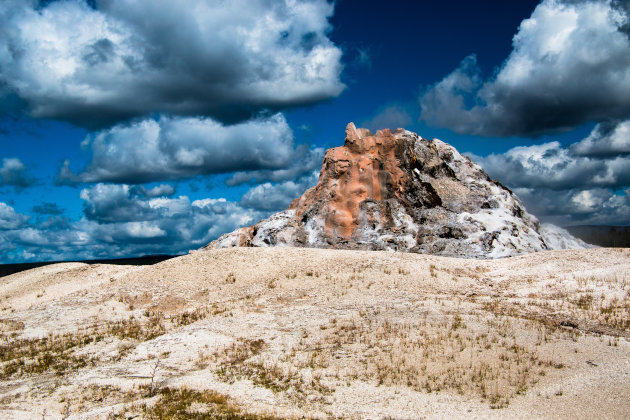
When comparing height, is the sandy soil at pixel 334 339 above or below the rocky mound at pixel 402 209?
below

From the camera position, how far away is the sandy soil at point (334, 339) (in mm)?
11516

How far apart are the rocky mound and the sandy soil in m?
7.31

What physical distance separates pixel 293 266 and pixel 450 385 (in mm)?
16126

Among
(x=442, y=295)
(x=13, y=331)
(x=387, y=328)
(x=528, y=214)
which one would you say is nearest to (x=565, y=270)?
(x=442, y=295)

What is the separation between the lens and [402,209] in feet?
132

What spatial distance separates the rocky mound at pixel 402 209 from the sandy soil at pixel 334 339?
7.31 meters

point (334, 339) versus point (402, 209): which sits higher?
point (402, 209)

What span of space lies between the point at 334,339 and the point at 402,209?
82.3 ft

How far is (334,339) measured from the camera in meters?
16.3

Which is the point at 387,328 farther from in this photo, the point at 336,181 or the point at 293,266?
the point at 336,181

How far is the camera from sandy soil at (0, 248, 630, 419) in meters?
11.5

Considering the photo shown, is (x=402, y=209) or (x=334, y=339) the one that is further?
(x=402, y=209)

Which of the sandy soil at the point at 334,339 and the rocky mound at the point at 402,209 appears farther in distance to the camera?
the rocky mound at the point at 402,209

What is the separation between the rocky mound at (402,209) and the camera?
36.7 metres
